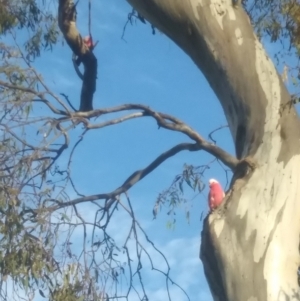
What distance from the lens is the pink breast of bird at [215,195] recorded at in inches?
→ 155

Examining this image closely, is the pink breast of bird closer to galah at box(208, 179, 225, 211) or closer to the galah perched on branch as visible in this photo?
galah at box(208, 179, 225, 211)

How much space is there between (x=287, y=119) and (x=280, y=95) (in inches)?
5.9

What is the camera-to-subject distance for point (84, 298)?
4.72 metres

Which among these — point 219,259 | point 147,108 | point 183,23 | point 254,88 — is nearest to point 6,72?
point 147,108

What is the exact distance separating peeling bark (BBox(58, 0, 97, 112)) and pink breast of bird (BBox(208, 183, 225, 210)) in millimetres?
1170

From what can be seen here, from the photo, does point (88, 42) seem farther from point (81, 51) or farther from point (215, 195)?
point (215, 195)

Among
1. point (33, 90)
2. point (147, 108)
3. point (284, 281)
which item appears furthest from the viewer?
point (33, 90)

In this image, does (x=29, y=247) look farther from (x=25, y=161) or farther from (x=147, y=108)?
(x=147, y=108)

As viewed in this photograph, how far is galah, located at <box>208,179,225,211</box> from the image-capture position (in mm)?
3941

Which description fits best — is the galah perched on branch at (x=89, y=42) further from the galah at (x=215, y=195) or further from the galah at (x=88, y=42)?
the galah at (x=215, y=195)

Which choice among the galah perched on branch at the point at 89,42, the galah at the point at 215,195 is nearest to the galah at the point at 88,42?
the galah perched on branch at the point at 89,42

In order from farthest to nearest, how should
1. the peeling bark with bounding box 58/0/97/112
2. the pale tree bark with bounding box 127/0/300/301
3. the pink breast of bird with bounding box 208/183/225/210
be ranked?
the peeling bark with bounding box 58/0/97/112 < the pink breast of bird with bounding box 208/183/225/210 < the pale tree bark with bounding box 127/0/300/301

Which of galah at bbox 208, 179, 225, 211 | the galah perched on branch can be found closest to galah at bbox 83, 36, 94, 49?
the galah perched on branch

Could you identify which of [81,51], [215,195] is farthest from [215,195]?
[81,51]
